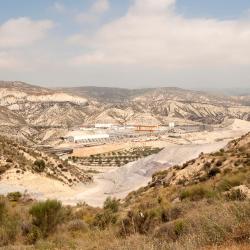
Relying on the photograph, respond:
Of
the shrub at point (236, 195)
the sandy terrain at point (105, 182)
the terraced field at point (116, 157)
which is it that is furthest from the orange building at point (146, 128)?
the shrub at point (236, 195)

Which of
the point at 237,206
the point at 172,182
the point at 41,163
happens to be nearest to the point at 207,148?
the point at 41,163

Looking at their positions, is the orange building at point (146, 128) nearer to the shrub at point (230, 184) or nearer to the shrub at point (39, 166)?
the shrub at point (39, 166)

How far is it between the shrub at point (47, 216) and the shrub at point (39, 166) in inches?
1526

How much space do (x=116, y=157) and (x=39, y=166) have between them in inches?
1825

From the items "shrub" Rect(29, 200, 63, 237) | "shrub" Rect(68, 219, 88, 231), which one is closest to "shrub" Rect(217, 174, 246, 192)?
"shrub" Rect(68, 219, 88, 231)

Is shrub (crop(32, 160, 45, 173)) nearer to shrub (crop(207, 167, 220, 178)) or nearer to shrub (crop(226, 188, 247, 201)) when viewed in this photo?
shrub (crop(207, 167, 220, 178))

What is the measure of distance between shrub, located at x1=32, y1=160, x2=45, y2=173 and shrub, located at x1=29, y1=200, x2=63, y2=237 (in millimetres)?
38773

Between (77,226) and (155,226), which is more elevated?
(155,226)

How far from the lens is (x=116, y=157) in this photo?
100938 millimetres

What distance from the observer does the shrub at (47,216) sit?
14867 millimetres

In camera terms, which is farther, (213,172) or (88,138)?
(88,138)

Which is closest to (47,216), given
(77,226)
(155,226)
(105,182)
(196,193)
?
(77,226)

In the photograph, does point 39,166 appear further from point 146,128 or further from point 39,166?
point 146,128

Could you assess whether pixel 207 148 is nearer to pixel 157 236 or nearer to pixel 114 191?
pixel 114 191
